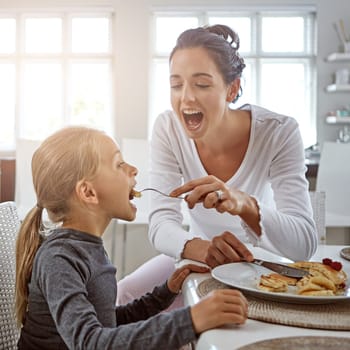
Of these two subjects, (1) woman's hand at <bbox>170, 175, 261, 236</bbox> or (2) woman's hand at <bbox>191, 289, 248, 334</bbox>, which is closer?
(2) woman's hand at <bbox>191, 289, 248, 334</bbox>

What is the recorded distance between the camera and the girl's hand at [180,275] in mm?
1187

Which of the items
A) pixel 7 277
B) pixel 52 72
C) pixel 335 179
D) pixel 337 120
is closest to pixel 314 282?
pixel 7 277

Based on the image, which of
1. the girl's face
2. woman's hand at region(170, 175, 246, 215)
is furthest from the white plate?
the girl's face

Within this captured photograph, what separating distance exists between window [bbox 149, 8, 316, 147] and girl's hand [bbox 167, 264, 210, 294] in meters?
4.37

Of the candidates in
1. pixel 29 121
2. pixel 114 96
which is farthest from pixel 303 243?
pixel 29 121

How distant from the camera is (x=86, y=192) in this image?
43.9 inches

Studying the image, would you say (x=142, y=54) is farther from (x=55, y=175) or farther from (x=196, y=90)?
(x=55, y=175)

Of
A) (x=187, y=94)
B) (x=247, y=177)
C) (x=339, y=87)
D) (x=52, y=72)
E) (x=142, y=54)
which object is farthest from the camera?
(x=52, y=72)

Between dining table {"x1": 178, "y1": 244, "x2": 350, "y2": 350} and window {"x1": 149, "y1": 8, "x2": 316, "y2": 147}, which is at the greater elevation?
window {"x1": 149, "y1": 8, "x2": 316, "y2": 147}

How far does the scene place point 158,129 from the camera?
1765 millimetres

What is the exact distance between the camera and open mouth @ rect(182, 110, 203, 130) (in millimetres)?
1583

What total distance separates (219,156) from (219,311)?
967 mm

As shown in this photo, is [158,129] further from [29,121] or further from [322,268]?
[29,121]

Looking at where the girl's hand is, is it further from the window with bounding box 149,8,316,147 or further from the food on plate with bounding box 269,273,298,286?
the window with bounding box 149,8,316,147
